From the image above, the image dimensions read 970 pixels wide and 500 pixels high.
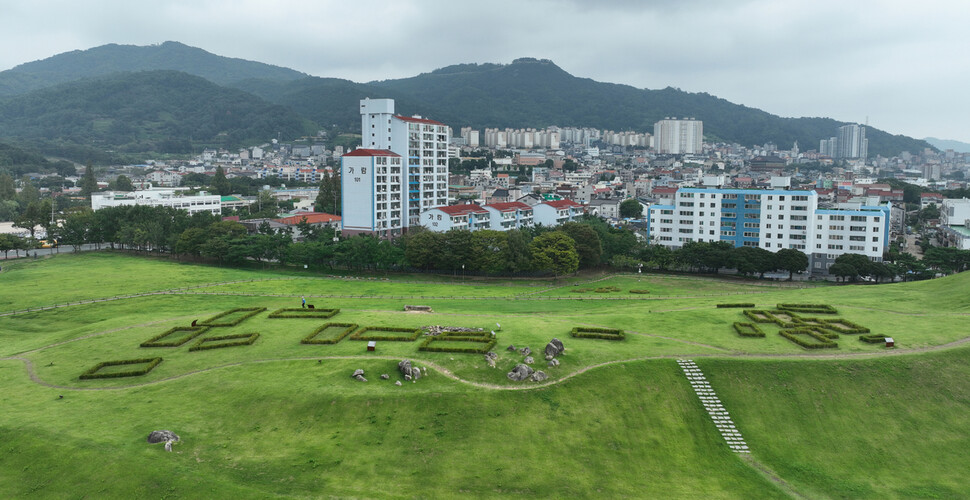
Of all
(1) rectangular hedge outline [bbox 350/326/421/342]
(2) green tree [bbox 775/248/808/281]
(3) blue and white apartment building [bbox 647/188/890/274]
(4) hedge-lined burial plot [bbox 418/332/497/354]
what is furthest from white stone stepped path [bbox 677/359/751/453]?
(3) blue and white apartment building [bbox 647/188/890/274]

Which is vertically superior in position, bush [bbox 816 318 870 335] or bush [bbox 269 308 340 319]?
bush [bbox 816 318 870 335]

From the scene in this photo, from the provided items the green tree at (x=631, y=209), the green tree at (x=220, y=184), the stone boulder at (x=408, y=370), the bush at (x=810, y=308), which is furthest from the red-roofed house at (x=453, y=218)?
the green tree at (x=220, y=184)

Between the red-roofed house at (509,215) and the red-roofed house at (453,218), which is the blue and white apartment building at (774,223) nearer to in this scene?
the red-roofed house at (509,215)

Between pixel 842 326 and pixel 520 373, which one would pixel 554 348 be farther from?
pixel 842 326

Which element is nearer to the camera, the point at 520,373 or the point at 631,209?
the point at 520,373

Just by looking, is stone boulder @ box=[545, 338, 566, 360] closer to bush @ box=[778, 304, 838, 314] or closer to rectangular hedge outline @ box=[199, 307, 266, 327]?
bush @ box=[778, 304, 838, 314]

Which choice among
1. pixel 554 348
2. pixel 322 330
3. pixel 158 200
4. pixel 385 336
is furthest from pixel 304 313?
pixel 158 200
